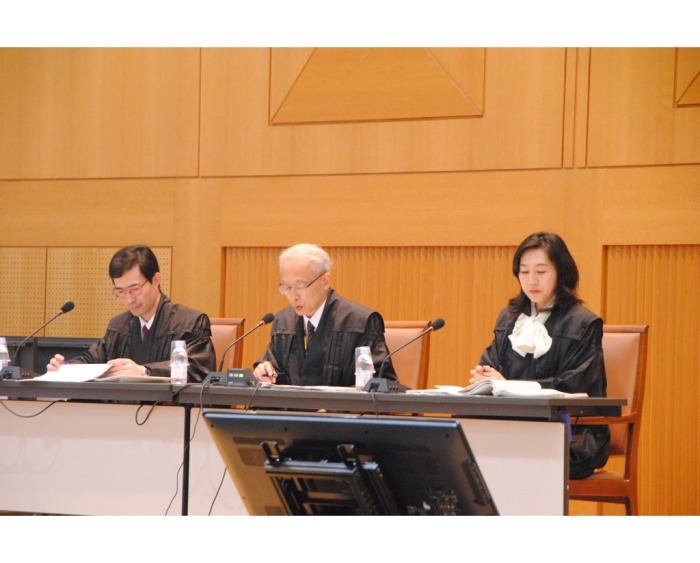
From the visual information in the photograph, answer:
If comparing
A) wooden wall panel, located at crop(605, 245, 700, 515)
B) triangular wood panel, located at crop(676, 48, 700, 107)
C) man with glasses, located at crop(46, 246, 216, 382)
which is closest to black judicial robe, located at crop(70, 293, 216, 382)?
man with glasses, located at crop(46, 246, 216, 382)

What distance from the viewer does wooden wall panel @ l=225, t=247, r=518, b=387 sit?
538 centimetres

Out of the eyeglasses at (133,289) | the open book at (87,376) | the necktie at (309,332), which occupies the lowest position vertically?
the open book at (87,376)

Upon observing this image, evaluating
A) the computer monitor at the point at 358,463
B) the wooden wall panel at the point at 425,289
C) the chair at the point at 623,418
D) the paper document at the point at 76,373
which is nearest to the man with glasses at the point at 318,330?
the paper document at the point at 76,373

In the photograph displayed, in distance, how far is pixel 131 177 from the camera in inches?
240

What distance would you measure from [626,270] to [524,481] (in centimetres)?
251

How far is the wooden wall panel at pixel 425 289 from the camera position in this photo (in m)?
5.38

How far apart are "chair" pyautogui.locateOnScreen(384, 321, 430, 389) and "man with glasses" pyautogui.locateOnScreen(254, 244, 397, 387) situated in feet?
0.22

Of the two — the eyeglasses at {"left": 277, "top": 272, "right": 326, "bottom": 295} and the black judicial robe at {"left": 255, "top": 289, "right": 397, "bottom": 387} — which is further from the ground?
the eyeglasses at {"left": 277, "top": 272, "right": 326, "bottom": 295}

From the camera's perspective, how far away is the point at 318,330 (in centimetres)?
412

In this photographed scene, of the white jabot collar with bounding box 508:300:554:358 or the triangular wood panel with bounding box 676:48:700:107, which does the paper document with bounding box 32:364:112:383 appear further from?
the triangular wood panel with bounding box 676:48:700:107

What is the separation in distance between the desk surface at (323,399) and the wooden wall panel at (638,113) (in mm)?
2342

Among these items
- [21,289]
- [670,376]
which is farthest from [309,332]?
[21,289]

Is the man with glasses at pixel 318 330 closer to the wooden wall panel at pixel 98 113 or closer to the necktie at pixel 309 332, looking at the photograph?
the necktie at pixel 309 332

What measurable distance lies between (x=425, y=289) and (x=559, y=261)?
1807 millimetres
